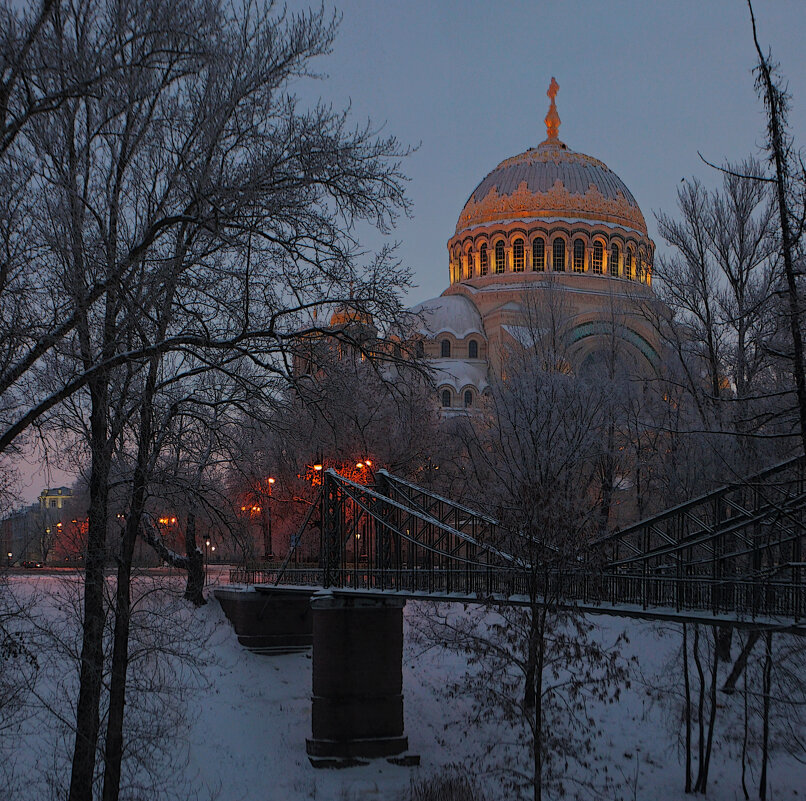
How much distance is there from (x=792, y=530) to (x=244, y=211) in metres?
8.64

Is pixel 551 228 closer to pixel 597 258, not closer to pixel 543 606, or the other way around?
pixel 597 258

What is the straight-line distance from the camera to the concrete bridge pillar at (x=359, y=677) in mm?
22531

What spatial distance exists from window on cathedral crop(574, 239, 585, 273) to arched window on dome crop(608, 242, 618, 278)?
88.8 inches

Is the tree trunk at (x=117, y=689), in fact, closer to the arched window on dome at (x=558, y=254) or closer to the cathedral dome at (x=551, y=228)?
the cathedral dome at (x=551, y=228)

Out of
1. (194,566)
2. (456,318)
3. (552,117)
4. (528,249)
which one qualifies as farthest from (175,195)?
(552,117)

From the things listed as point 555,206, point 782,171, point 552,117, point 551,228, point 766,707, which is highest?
point 552,117

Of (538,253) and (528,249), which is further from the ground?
(528,249)

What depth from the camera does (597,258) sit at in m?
77.2

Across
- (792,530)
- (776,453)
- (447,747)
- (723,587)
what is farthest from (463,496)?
(792,530)

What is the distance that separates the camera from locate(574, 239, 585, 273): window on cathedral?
7620 centimetres

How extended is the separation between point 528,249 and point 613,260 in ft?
23.4

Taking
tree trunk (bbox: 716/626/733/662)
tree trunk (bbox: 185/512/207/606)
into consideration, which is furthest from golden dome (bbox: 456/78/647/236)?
tree trunk (bbox: 716/626/733/662)

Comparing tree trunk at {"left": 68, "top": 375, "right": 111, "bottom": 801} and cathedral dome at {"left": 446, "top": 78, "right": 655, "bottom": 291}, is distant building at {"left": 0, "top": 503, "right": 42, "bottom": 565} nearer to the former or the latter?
tree trunk at {"left": 68, "top": 375, "right": 111, "bottom": 801}

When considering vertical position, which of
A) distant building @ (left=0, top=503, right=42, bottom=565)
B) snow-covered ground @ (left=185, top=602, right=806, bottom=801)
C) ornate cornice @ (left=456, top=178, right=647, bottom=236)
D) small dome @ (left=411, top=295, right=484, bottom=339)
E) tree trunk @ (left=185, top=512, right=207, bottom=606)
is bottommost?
snow-covered ground @ (left=185, top=602, right=806, bottom=801)
